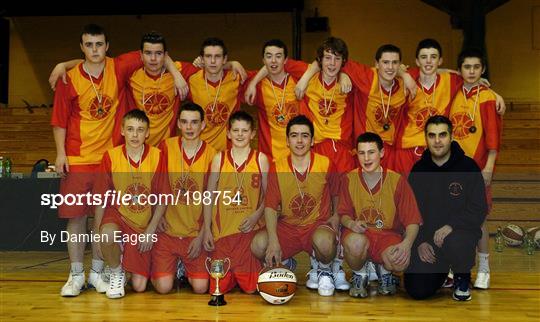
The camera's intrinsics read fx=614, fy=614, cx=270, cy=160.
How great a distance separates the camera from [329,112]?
4.88 metres

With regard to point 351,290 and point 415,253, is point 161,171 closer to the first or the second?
point 351,290

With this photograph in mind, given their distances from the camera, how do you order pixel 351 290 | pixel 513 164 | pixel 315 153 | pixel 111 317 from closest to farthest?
pixel 111 317 < pixel 351 290 < pixel 315 153 < pixel 513 164

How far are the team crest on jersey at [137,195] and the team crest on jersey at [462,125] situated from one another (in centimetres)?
239

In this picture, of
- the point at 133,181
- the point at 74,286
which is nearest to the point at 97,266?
the point at 74,286

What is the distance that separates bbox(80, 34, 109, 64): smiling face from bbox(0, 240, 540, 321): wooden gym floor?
5.70 ft

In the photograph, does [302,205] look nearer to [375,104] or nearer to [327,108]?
[327,108]

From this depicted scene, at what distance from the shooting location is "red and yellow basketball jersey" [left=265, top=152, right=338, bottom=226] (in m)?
4.40

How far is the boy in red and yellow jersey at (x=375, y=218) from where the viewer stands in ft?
13.8

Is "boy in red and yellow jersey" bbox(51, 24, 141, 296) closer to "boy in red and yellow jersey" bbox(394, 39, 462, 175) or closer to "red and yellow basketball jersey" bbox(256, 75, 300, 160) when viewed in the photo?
"red and yellow basketball jersey" bbox(256, 75, 300, 160)

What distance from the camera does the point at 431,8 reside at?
41.7ft

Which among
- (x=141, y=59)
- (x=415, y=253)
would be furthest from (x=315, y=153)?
(x=141, y=59)

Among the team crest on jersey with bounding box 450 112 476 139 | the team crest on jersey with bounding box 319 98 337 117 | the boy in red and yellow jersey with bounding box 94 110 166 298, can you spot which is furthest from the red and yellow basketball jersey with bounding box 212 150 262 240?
the team crest on jersey with bounding box 450 112 476 139

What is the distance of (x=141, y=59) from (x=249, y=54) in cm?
831

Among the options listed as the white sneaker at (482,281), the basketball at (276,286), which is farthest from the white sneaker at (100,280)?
the white sneaker at (482,281)
